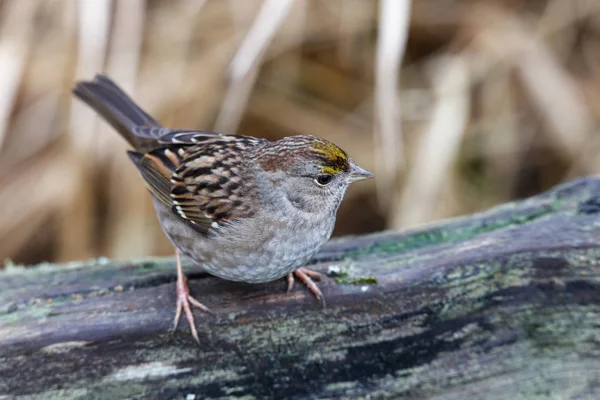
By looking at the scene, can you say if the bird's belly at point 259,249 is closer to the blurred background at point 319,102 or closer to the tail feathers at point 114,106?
the tail feathers at point 114,106

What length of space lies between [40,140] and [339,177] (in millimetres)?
2410

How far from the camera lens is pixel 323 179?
2.40 metres

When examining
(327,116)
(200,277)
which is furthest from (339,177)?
(327,116)

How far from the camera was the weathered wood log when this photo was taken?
83.4 inches

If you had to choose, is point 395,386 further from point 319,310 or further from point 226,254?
point 226,254

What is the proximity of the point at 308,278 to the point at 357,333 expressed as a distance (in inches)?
11.7

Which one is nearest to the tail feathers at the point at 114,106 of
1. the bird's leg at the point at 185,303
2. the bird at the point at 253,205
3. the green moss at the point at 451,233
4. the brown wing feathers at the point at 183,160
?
the brown wing feathers at the point at 183,160

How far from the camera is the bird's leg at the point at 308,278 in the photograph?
93.4 inches

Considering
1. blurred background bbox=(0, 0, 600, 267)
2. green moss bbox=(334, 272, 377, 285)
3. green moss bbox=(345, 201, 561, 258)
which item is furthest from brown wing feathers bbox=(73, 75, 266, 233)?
blurred background bbox=(0, 0, 600, 267)

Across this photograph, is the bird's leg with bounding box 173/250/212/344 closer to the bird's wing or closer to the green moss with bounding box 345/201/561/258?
the bird's wing

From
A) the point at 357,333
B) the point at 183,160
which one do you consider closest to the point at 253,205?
the point at 183,160

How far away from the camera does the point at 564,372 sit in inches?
84.8

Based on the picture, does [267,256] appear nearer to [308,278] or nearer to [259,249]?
[259,249]

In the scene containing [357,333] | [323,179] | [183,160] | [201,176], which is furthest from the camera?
[183,160]
